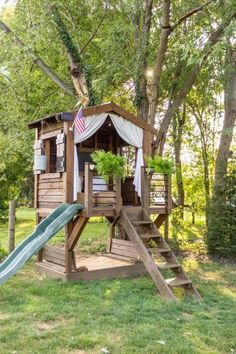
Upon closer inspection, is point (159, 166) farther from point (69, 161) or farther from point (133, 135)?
point (69, 161)

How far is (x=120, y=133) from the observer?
293 inches

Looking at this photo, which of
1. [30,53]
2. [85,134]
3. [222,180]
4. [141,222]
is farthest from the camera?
[30,53]

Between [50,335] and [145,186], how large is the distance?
12.8 ft

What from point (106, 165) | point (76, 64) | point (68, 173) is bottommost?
point (68, 173)

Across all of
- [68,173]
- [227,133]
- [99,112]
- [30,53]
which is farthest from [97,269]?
[30,53]

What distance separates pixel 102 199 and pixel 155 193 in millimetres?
1600

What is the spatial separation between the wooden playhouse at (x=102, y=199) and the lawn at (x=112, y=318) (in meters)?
0.42

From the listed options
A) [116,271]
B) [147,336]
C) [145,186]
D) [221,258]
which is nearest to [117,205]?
[145,186]

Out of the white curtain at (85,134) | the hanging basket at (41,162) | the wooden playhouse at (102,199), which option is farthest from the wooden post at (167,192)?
the hanging basket at (41,162)

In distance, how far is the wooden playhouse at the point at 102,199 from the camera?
21.1 ft

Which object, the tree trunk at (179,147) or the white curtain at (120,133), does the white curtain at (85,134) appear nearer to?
the white curtain at (120,133)

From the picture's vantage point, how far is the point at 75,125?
667cm

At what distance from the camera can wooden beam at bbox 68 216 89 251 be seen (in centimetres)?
662

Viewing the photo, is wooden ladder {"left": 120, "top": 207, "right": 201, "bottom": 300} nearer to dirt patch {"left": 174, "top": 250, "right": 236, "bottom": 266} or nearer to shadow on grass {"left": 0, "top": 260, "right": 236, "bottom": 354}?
shadow on grass {"left": 0, "top": 260, "right": 236, "bottom": 354}
